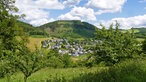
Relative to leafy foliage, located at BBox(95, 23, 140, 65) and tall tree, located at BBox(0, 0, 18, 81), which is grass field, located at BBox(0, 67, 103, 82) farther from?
tall tree, located at BBox(0, 0, 18, 81)

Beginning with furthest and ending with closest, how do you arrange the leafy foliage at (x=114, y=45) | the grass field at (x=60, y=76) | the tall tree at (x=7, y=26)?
the tall tree at (x=7, y=26) < the leafy foliage at (x=114, y=45) < the grass field at (x=60, y=76)

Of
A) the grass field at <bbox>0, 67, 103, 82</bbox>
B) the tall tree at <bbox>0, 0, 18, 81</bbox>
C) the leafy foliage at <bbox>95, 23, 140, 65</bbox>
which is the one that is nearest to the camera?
the grass field at <bbox>0, 67, 103, 82</bbox>

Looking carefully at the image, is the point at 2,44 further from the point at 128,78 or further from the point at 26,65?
the point at 128,78

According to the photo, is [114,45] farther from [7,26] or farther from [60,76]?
[7,26]

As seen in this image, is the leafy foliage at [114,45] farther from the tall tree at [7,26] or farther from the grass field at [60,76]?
the tall tree at [7,26]

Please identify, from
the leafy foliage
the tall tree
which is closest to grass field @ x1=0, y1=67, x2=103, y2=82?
the leafy foliage

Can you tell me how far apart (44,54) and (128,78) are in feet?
19.4

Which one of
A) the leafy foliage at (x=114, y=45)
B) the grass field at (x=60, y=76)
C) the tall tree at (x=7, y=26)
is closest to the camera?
the grass field at (x=60, y=76)

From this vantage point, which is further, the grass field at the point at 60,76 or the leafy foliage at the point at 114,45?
the leafy foliage at the point at 114,45

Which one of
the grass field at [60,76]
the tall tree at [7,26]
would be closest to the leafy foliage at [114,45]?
the grass field at [60,76]

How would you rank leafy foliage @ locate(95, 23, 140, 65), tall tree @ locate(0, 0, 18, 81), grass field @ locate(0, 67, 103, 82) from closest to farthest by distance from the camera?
grass field @ locate(0, 67, 103, 82)
leafy foliage @ locate(95, 23, 140, 65)
tall tree @ locate(0, 0, 18, 81)

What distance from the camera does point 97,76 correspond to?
909 centimetres

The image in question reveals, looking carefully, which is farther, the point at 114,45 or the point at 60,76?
the point at 114,45

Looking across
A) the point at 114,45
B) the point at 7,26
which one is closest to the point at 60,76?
the point at 114,45
